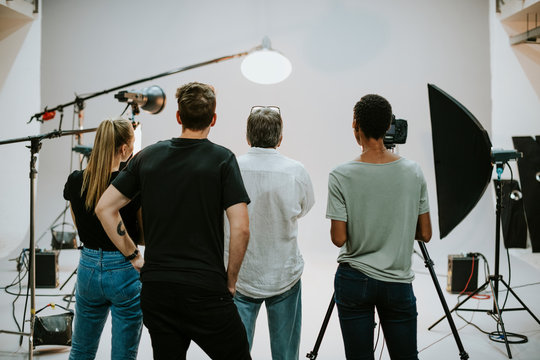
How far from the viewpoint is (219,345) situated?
3.99 feet

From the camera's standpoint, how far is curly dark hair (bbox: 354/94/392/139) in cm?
136

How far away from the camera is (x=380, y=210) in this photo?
1347mm

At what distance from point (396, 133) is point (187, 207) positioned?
99 centimetres

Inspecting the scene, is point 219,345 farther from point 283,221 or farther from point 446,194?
point 446,194

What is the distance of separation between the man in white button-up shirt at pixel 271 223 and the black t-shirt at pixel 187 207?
1.24 feet

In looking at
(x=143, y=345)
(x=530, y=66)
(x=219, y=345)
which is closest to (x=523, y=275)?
(x=530, y=66)

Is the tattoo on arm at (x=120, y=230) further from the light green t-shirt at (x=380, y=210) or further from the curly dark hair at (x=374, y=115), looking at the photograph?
the curly dark hair at (x=374, y=115)

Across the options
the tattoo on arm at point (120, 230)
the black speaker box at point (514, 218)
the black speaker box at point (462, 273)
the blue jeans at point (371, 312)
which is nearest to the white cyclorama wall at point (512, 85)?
the black speaker box at point (514, 218)

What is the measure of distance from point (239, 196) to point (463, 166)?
1.52 m

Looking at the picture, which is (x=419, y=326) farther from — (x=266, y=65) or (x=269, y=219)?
(x=266, y=65)

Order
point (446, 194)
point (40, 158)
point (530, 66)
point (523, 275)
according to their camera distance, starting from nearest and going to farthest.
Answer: point (446, 194), point (523, 275), point (530, 66), point (40, 158)

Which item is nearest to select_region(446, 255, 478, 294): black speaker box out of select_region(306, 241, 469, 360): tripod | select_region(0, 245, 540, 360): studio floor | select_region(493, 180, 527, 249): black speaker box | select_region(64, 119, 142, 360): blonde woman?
select_region(0, 245, 540, 360): studio floor

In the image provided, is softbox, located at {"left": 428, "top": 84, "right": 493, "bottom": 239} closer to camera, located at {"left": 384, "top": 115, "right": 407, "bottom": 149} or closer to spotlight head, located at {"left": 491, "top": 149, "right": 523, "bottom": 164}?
spotlight head, located at {"left": 491, "top": 149, "right": 523, "bottom": 164}

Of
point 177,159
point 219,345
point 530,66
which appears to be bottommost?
point 219,345
